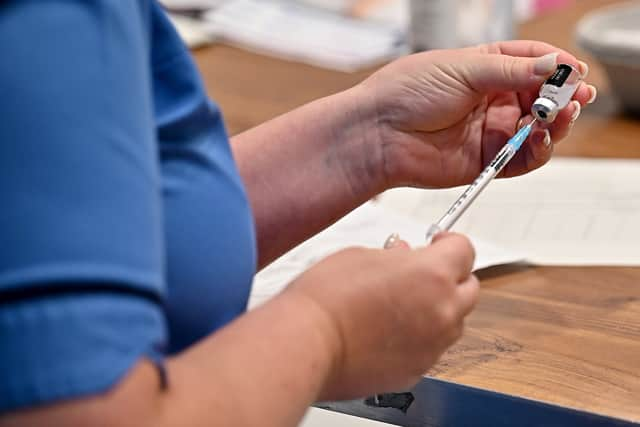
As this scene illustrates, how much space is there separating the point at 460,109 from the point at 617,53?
17.6 inches

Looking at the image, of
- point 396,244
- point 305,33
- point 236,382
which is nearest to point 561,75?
point 396,244

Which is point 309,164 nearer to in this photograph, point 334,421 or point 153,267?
point 334,421

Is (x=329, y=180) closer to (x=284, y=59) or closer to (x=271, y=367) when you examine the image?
(x=271, y=367)

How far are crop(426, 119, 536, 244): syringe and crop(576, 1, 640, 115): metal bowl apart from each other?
42 centimetres

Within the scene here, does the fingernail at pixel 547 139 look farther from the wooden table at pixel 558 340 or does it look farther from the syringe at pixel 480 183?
the wooden table at pixel 558 340

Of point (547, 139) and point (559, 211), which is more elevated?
point (547, 139)

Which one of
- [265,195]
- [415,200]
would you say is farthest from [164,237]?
[415,200]

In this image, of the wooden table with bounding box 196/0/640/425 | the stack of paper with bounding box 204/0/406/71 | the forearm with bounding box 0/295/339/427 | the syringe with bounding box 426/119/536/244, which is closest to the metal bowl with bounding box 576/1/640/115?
the wooden table with bounding box 196/0/640/425

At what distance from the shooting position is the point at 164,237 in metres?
0.55

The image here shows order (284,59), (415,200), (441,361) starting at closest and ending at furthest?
(441,361) < (415,200) < (284,59)

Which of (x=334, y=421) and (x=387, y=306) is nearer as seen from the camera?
(x=387, y=306)

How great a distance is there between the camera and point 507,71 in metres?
0.81

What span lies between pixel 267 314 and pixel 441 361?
0.87 feet

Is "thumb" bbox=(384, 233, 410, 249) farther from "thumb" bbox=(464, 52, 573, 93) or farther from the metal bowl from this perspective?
the metal bowl
